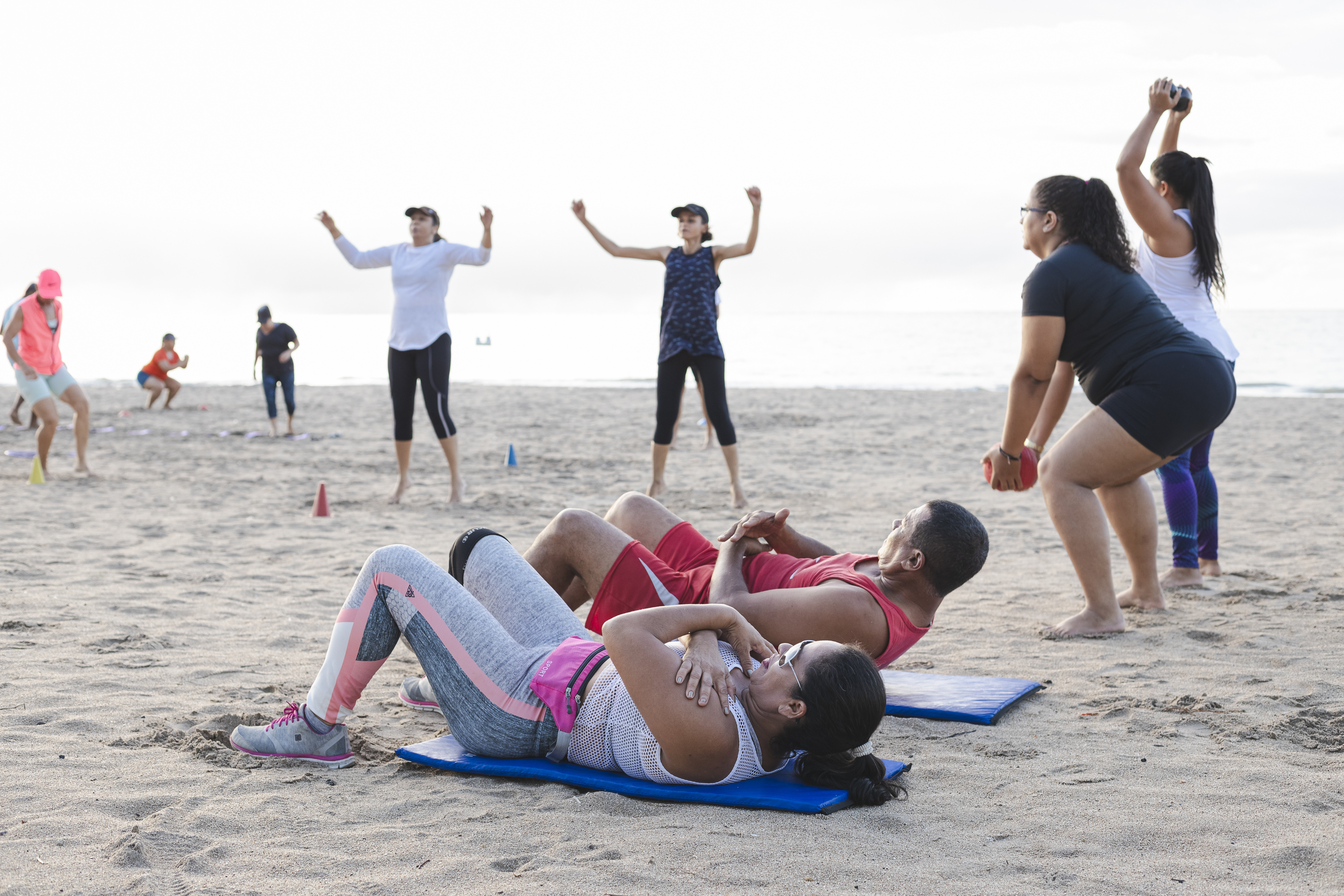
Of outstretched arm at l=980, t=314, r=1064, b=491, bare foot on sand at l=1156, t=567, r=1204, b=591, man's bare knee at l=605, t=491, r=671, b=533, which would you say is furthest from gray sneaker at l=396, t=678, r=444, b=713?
bare foot on sand at l=1156, t=567, r=1204, b=591

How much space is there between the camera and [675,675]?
98.3 inches

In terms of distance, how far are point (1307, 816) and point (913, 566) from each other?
1.12 m

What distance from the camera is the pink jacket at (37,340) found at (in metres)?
9.04

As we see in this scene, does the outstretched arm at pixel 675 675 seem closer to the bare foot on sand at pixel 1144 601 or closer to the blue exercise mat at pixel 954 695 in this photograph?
the blue exercise mat at pixel 954 695

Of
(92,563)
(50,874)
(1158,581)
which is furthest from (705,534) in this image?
(50,874)

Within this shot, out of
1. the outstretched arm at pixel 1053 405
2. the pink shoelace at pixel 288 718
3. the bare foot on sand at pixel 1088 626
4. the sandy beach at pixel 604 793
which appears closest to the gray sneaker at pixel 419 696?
the sandy beach at pixel 604 793

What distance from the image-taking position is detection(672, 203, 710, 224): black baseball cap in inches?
298

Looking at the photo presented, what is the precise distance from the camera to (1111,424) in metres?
4.29

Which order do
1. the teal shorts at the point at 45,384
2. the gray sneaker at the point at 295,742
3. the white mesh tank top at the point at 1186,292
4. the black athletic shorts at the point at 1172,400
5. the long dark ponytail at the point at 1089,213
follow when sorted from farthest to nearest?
the teal shorts at the point at 45,384
the white mesh tank top at the point at 1186,292
the long dark ponytail at the point at 1089,213
the black athletic shorts at the point at 1172,400
the gray sneaker at the point at 295,742

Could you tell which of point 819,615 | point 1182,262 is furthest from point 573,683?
point 1182,262

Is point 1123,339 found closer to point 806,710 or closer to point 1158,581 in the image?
point 1158,581

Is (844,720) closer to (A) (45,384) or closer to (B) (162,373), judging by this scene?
(A) (45,384)

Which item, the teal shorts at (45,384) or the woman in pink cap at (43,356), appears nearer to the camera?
the woman in pink cap at (43,356)

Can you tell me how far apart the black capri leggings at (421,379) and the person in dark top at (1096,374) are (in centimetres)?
436
